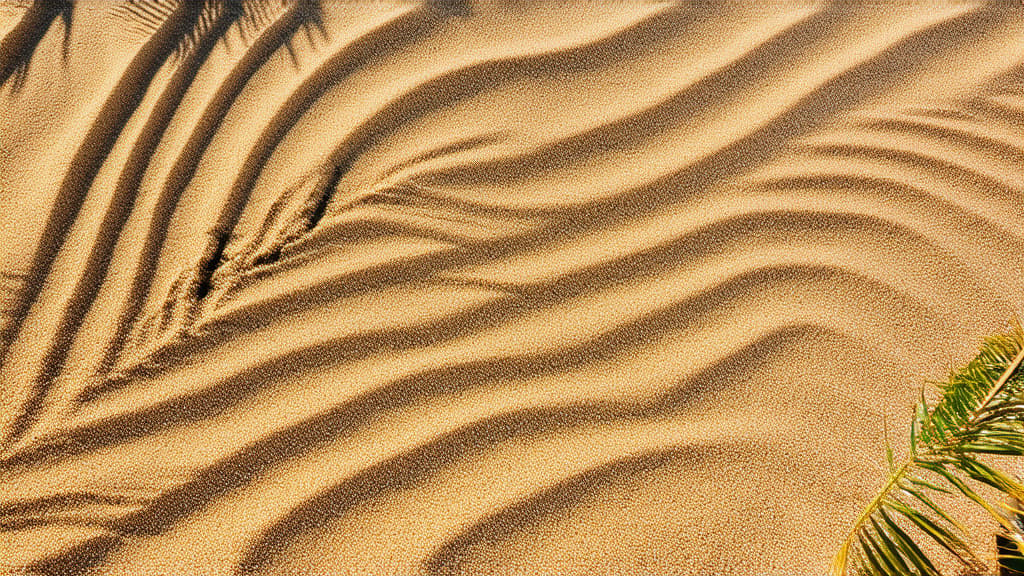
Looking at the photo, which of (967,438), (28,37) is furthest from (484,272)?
(28,37)

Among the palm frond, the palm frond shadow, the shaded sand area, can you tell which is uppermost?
the palm frond shadow

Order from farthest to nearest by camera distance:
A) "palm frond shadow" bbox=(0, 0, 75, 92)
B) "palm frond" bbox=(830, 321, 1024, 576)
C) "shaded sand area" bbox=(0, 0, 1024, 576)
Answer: "palm frond shadow" bbox=(0, 0, 75, 92)
"shaded sand area" bbox=(0, 0, 1024, 576)
"palm frond" bbox=(830, 321, 1024, 576)

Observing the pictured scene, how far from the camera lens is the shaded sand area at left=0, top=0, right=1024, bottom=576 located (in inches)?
61.4

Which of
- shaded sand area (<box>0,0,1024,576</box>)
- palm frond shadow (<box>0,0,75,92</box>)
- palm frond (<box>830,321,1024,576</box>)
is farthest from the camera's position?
palm frond shadow (<box>0,0,75,92</box>)

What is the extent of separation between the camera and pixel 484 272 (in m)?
1.72

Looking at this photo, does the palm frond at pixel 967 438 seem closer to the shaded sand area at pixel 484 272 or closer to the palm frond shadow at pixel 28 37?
the shaded sand area at pixel 484 272

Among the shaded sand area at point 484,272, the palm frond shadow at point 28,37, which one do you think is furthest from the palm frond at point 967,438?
the palm frond shadow at point 28,37

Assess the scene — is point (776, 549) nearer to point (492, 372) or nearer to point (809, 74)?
point (492, 372)

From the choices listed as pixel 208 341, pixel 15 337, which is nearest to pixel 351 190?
pixel 208 341

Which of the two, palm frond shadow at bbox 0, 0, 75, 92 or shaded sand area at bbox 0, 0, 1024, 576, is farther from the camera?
palm frond shadow at bbox 0, 0, 75, 92

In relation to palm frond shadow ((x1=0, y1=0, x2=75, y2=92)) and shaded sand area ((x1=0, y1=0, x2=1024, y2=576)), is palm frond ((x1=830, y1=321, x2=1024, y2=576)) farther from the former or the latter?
palm frond shadow ((x1=0, y1=0, x2=75, y2=92))

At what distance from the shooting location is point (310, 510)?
1.56 metres

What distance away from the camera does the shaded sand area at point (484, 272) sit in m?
1.56

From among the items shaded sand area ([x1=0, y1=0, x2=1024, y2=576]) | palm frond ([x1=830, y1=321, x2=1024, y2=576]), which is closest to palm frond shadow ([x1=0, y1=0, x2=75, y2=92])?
shaded sand area ([x1=0, y1=0, x2=1024, y2=576])
